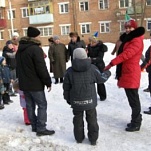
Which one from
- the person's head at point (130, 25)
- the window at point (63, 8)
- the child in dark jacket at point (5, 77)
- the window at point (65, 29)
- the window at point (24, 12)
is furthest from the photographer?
the window at point (24, 12)

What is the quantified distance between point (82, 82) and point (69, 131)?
1238mm

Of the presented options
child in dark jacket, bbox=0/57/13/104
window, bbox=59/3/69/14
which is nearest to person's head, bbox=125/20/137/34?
child in dark jacket, bbox=0/57/13/104

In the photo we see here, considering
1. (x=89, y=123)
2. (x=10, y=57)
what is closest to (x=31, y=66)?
(x=89, y=123)

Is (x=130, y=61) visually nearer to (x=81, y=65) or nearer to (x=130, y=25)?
(x=130, y=25)

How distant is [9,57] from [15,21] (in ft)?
108

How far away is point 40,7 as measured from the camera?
36.9 m

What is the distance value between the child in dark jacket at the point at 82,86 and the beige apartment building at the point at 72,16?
28401 millimetres

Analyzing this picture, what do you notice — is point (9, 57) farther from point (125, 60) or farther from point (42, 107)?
point (125, 60)

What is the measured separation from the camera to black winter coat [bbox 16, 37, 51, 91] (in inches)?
172

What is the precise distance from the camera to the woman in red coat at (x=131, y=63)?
14.5ft

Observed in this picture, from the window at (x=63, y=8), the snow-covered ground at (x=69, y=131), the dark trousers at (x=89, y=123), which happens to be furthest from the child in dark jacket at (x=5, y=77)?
the window at (x=63, y=8)

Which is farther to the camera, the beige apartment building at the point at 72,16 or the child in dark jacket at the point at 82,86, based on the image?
the beige apartment building at the point at 72,16

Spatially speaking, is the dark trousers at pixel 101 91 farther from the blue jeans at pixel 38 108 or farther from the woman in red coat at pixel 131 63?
the blue jeans at pixel 38 108

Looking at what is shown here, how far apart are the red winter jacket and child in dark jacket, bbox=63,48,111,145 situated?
0.51m
